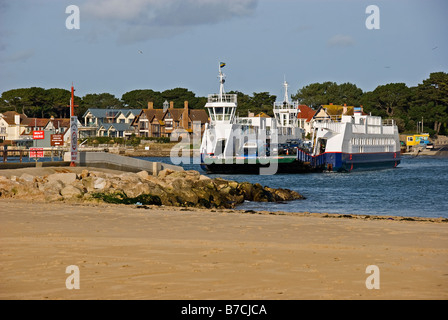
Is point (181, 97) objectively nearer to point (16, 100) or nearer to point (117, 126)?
point (117, 126)

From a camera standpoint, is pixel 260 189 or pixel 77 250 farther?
pixel 260 189

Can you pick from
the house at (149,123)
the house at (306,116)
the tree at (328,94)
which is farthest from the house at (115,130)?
the tree at (328,94)

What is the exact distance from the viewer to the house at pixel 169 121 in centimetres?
13262

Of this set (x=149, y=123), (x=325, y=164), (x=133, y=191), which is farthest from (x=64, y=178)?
(x=149, y=123)

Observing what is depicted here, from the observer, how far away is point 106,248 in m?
12.1

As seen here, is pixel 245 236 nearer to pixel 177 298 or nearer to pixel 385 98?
pixel 177 298

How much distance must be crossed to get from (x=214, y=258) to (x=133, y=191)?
14.7 meters

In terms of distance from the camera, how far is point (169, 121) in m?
134

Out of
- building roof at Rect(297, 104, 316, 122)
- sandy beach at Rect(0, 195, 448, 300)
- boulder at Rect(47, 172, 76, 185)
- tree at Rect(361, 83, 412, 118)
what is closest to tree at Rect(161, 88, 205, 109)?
building roof at Rect(297, 104, 316, 122)

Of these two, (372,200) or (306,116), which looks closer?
(372,200)

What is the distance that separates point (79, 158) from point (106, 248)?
86.1 ft
